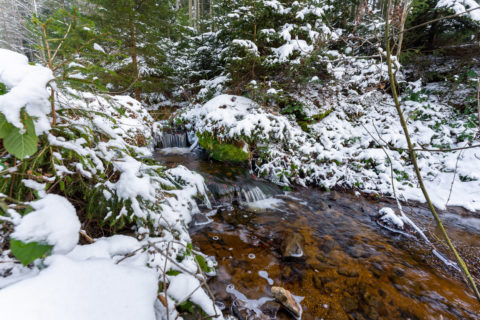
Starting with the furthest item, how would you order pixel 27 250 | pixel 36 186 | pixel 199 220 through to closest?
pixel 199 220 → pixel 36 186 → pixel 27 250

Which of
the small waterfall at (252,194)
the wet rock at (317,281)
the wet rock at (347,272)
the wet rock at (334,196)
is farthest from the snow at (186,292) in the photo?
the wet rock at (334,196)

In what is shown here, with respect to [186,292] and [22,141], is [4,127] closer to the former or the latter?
[22,141]

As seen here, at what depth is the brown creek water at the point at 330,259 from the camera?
2.48 m

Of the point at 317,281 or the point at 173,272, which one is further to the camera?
the point at 317,281

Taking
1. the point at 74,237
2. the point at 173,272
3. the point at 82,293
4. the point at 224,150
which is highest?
the point at 74,237

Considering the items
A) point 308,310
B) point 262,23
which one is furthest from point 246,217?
point 262,23

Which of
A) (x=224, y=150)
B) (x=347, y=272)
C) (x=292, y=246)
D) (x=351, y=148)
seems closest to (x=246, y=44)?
(x=224, y=150)

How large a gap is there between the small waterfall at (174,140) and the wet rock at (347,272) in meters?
7.01

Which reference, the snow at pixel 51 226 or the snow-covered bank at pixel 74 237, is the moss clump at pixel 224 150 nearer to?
the snow-covered bank at pixel 74 237

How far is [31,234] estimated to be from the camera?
812 millimetres

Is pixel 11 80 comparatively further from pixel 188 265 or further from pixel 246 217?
pixel 246 217

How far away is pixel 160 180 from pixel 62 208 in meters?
0.83

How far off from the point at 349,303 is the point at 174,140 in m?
7.64

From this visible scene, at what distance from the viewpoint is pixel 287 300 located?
2387 mm
